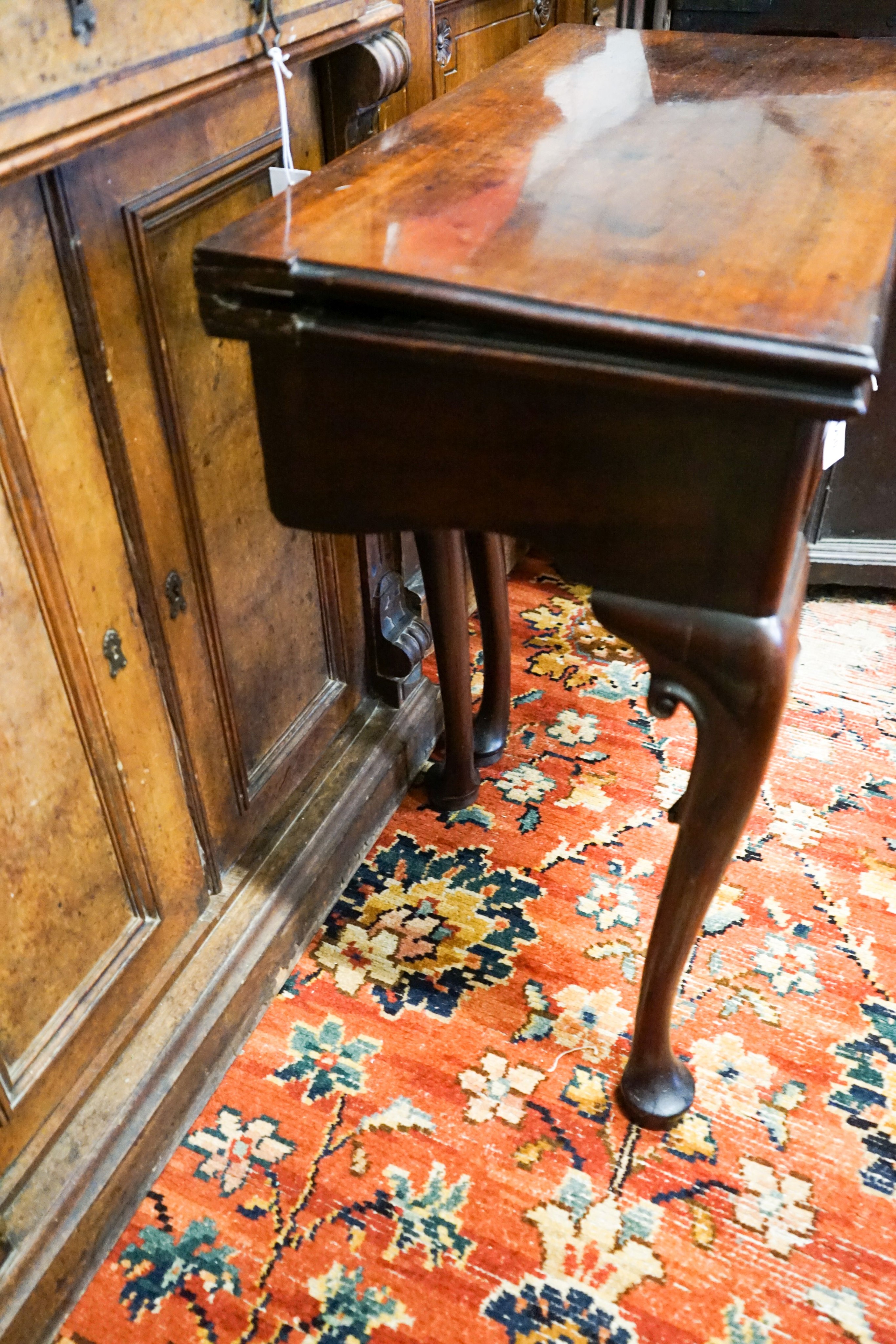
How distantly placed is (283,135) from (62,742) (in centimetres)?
61

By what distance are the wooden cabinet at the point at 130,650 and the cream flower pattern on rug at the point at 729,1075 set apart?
493 millimetres

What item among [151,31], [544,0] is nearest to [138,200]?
[151,31]

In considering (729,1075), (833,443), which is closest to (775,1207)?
(729,1075)

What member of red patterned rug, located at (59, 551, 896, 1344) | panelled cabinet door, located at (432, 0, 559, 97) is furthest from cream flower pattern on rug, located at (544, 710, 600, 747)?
panelled cabinet door, located at (432, 0, 559, 97)

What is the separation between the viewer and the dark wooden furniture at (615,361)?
2.04 ft

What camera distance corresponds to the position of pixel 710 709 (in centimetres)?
76

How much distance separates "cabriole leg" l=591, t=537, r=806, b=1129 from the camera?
0.72 m

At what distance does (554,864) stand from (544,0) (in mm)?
1352

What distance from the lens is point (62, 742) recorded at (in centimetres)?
86

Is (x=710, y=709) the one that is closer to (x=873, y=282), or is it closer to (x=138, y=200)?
(x=873, y=282)

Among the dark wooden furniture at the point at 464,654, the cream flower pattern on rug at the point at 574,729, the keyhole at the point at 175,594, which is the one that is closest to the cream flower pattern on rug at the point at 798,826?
the cream flower pattern on rug at the point at 574,729

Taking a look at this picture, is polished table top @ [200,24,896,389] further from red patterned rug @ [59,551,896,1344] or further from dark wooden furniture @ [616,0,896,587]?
red patterned rug @ [59,551,896,1344]

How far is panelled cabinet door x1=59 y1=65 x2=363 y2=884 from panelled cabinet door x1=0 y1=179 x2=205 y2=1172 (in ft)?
0.15

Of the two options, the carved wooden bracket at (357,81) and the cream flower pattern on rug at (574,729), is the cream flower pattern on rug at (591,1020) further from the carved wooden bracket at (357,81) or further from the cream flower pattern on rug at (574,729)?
the carved wooden bracket at (357,81)
